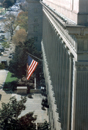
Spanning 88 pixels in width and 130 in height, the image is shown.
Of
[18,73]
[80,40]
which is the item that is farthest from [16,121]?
[18,73]

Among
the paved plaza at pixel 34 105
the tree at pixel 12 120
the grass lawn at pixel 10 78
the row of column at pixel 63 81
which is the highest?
the row of column at pixel 63 81

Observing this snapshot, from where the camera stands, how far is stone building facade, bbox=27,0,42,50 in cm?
5678

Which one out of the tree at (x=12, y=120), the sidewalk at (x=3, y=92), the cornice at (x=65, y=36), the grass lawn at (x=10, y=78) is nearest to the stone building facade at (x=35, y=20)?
the sidewalk at (x=3, y=92)

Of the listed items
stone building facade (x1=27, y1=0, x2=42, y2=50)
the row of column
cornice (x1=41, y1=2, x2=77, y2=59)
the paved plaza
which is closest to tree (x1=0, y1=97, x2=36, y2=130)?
the row of column

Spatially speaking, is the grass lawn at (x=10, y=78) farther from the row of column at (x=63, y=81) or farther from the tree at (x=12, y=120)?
the row of column at (x=63, y=81)

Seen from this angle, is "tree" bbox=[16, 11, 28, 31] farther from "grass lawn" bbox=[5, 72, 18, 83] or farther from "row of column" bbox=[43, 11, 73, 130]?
"row of column" bbox=[43, 11, 73, 130]

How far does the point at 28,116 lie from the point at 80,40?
51.3 feet

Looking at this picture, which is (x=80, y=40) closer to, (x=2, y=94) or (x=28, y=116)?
(x=28, y=116)

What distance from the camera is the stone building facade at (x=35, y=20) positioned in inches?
2235

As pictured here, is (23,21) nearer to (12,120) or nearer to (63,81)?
(12,120)

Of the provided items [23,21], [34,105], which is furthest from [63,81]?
[23,21]

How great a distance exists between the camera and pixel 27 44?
49906mm

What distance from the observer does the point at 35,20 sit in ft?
188

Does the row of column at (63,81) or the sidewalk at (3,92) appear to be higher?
the row of column at (63,81)
